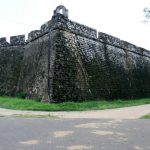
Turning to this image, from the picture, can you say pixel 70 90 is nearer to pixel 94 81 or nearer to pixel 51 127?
pixel 94 81

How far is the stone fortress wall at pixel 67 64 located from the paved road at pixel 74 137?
271 inches

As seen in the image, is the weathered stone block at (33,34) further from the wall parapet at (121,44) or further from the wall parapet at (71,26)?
the wall parapet at (121,44)

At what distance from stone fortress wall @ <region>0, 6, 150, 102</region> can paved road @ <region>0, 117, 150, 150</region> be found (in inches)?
271

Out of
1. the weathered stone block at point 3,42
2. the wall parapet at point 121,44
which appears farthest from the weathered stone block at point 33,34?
the wall parapet at point 121,44

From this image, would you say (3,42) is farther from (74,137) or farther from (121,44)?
(74,137)

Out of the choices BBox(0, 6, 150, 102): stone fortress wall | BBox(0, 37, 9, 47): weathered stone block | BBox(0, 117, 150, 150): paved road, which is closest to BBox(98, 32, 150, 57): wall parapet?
BBox(0, 6, 150, 102): stone fortress wall

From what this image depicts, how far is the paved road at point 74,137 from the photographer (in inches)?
213

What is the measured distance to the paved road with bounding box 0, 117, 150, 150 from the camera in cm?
541


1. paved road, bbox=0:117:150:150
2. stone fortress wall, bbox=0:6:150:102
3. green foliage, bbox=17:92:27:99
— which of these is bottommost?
paved road, bbox=0:117:150:150

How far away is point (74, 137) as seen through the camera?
6.23m

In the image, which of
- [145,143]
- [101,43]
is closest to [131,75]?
[101,43]

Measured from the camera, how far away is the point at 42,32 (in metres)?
17.3

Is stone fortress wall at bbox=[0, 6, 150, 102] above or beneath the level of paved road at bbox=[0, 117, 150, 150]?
above

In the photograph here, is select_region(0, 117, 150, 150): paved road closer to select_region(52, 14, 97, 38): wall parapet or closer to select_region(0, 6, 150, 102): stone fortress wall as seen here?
select_region(0, 6, 150, 102): stone fortress wall
